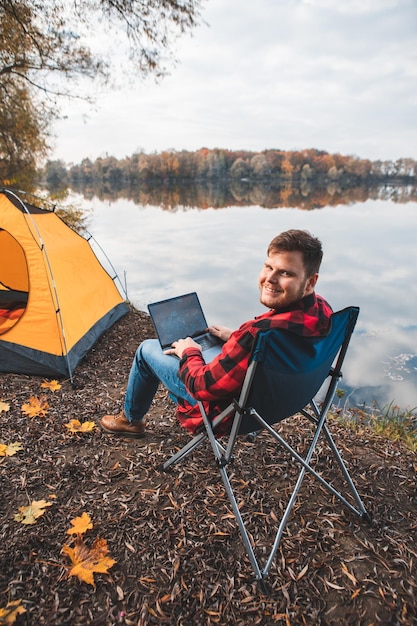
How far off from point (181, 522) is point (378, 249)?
15.9 metres

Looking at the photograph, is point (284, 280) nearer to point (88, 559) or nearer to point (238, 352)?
point (238, 352)

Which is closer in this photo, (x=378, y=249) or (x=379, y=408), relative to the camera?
(x=379, y=408)

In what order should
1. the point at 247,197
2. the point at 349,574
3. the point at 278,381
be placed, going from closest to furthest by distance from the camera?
the point at 278,381
the point at 349,574
the point at 247,197

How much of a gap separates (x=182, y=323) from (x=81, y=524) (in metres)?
1.53

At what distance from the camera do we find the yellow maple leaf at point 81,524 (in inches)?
92.7

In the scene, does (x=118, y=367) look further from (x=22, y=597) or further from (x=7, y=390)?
(x=22, y=597)

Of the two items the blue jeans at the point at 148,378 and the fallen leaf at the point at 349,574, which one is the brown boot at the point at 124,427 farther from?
the fallen leaf at the point at 349,574

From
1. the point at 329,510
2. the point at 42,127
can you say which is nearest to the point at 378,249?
the point at 42,127

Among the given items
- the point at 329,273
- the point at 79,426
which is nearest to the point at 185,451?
the point at 79,426

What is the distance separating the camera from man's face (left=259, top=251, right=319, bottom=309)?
194 cm

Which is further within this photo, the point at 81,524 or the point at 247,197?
the point at 247,197

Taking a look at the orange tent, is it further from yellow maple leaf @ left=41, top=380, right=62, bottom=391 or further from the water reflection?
the water reflection

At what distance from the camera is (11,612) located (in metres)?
1.86

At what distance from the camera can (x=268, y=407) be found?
214 cm
